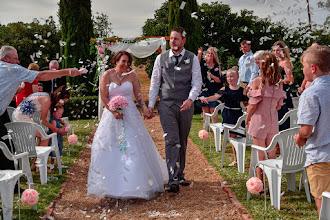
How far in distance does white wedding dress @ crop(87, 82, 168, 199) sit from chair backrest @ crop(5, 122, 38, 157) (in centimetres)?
111

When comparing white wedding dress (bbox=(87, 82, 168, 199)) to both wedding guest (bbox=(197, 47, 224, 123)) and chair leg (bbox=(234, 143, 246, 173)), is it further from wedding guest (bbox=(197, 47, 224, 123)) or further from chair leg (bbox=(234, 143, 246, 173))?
wedding guest (bbox=(197, 47, 224, 123))

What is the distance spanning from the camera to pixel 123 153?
4586 mm

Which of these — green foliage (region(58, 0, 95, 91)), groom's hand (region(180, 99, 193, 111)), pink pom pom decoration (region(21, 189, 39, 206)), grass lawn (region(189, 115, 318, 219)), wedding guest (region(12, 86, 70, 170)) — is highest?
green foliage (region(58, 0, 95, 91))

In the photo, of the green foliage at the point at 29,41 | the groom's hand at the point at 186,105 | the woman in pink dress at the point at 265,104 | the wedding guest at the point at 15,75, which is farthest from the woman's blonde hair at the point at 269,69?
the green foliage at the point at 29,41

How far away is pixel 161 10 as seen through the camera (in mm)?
26766

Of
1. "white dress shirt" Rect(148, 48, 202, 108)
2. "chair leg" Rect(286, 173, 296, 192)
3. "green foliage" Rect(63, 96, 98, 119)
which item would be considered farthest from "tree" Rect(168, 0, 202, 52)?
"chair leg" Rect(286, 173, 296, 192)

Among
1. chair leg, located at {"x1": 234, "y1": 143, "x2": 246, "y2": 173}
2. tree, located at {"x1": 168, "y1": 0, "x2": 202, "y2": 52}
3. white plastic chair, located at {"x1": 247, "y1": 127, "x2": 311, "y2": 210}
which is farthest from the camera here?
tree, located at {"x1": 168, "y1": 0, "x2": 202, "y2": 52}

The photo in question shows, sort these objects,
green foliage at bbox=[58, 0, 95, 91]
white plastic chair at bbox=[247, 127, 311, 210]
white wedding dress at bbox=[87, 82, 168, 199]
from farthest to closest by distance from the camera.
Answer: green foliage at bbox=[58, 0, 95, 91], white wedding dress at bbox=[87, 82, 168, 199], white plastic chair at bbox=[247, 127, 311, 210]

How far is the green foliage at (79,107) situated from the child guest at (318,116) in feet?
40.9

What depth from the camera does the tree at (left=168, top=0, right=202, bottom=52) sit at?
666 inches

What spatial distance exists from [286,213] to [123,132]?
2.36 metres

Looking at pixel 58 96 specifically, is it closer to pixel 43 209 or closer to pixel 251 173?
pixel 43 209

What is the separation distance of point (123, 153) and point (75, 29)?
43.5 ft

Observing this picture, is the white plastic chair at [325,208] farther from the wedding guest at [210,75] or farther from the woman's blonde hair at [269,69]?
the wedding guest at [210,75]
